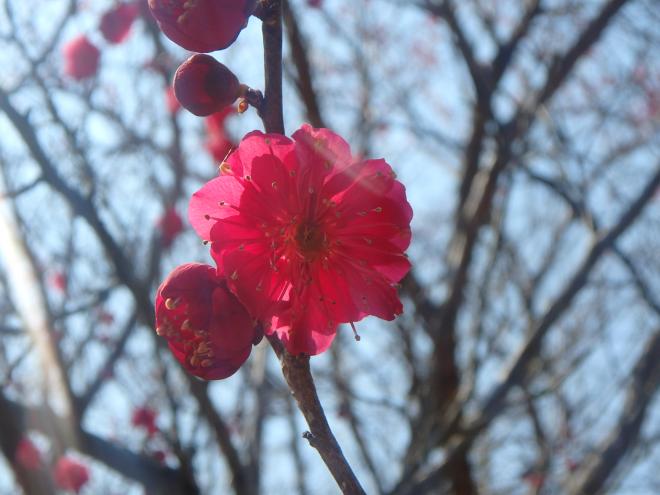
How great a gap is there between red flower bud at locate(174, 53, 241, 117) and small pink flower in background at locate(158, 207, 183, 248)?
7.97 feet

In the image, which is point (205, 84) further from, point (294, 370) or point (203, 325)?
point (294, 370)

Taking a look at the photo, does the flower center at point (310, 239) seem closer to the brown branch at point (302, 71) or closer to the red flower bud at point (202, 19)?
the red flower bud at point (202, 19)

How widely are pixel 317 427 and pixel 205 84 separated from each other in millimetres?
597

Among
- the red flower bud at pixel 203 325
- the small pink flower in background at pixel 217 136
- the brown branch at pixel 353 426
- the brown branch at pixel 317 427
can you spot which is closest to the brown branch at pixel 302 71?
the small pink flower in background at pixel 217 136

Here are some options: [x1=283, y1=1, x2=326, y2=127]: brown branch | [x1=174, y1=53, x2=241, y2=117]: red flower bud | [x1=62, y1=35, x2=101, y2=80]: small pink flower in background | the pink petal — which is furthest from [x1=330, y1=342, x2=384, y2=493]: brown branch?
[x1=174, y1=53, x2=241, y2=117]: red flower bud

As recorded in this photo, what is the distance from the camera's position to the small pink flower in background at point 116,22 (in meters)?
3.08

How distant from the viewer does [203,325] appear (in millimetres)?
1102

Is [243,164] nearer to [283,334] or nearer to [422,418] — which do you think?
[283,334]

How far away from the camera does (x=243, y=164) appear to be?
1239mm

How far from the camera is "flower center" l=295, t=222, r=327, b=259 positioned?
1.33m

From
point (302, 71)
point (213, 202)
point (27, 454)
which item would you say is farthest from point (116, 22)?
point (213, 202)

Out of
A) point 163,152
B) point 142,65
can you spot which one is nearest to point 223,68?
point 163,152

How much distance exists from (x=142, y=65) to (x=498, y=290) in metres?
2.47

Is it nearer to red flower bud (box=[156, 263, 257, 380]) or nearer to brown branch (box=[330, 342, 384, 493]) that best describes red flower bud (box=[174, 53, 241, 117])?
red flower bud (box=[156, 263, 257, 380])
